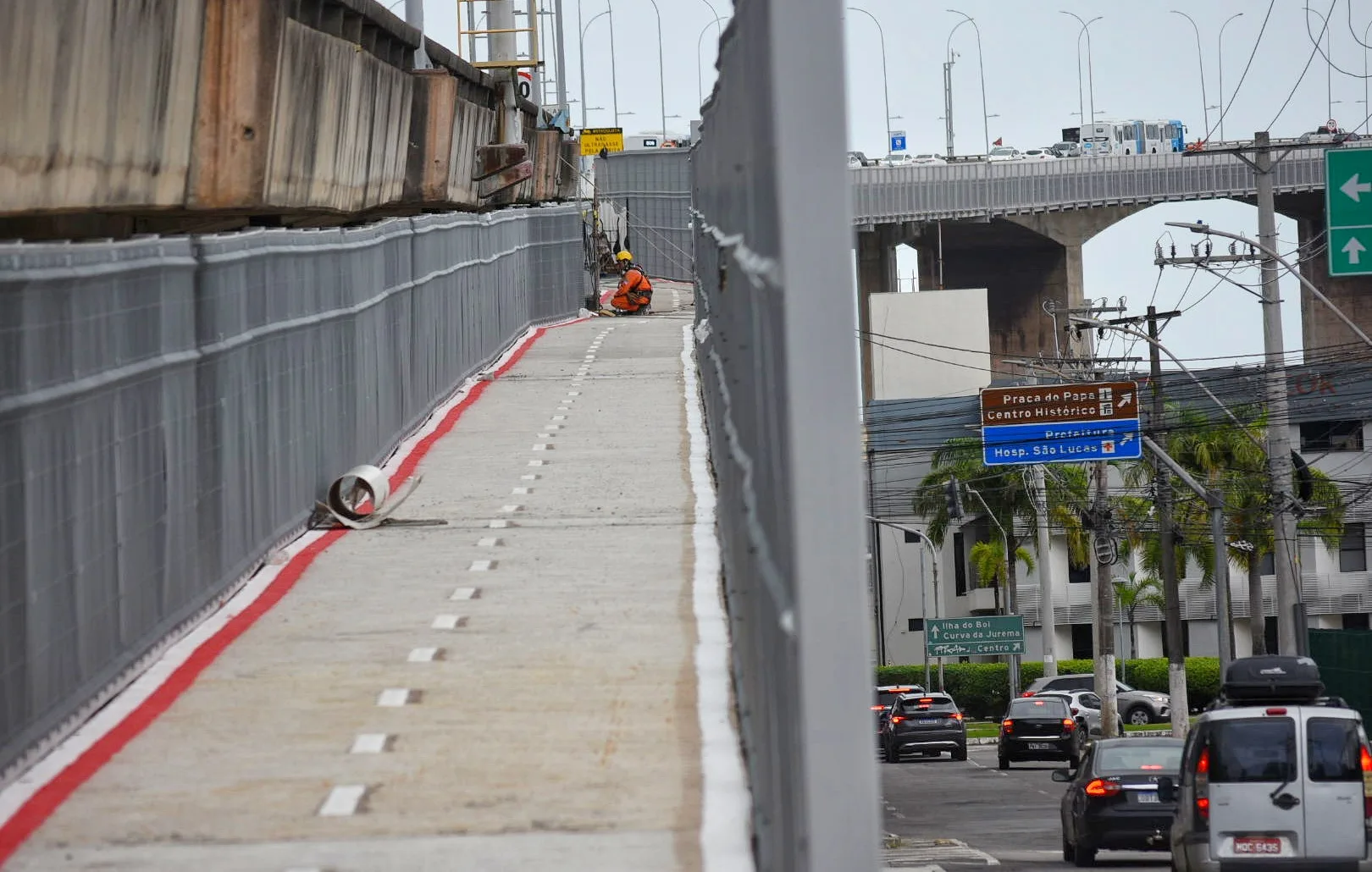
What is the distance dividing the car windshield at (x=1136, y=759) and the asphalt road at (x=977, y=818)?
975mm

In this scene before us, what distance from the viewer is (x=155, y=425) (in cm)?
1141

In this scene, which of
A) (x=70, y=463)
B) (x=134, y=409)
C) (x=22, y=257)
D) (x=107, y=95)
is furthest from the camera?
(x=107, y=95)

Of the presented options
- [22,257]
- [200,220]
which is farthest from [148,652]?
[200,220]

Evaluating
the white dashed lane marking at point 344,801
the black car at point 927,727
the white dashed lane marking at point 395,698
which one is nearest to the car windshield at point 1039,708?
the black car at point 927,727

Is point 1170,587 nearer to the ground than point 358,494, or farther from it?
nearer to the ground

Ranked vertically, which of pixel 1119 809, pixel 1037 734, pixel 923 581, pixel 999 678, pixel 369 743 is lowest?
pixel 999 678

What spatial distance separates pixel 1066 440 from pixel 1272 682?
28.5 meters

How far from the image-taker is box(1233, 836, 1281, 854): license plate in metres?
16.0

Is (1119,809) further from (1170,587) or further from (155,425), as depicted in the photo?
(1170,587)

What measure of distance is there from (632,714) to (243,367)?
5.21 m

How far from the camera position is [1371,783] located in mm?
20406

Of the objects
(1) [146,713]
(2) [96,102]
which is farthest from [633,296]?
(1) [146,713]

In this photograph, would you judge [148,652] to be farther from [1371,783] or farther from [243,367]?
[1371,783]

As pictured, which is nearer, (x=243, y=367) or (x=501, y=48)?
(x=243, y=367)
